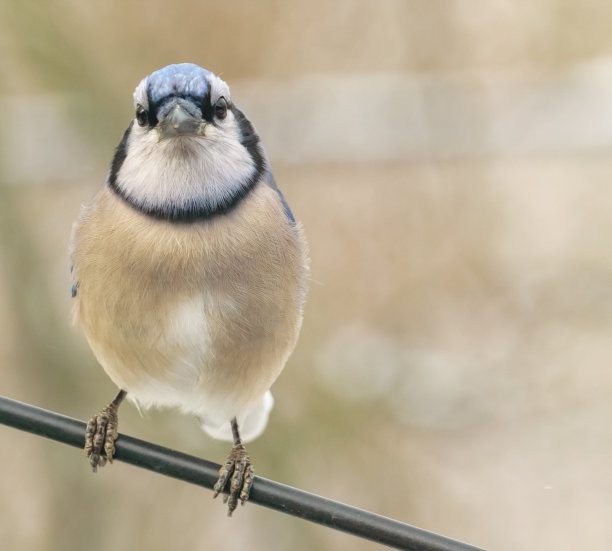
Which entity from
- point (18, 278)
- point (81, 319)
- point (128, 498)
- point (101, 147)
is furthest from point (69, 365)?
point (81, 319)

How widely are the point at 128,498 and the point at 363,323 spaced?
1.12 metres

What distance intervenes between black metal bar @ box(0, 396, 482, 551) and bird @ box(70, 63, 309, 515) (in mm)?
312

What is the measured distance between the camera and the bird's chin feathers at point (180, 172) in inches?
75.3

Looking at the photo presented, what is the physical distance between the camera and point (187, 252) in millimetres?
1872

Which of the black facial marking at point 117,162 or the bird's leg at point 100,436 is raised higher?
the black facial marking at point 117,162

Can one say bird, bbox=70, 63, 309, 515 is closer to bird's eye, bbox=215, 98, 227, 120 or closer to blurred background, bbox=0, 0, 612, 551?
bird's eye, bbox=215, 98, 227, 120

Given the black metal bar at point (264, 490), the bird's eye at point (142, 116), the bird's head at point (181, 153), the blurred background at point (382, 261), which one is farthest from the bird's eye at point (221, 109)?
the blurred background at point (382, 261)

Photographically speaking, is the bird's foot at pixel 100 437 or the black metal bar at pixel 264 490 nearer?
the black metal bar at pixel 264 490

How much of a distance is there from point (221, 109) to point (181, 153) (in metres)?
0.15

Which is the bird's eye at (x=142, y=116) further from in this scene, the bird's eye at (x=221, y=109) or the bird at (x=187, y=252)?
the bird's eye at (x=221, y=109)

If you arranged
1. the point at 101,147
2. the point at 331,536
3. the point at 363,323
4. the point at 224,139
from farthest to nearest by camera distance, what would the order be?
the point at 363,323 < the point at 331,536 < the point at 101,147 < the point at 224,139

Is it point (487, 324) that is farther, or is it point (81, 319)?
point (487, 324)

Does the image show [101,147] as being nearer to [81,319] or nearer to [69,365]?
[69,365]

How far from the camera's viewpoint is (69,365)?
305 centimetres
